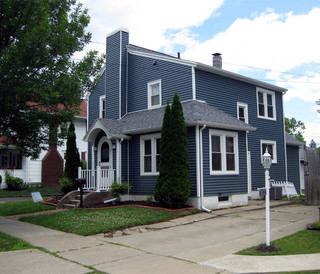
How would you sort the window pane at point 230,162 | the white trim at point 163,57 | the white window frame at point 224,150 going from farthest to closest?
the white trim at point 163,57, the window pane at point 230,162, the white window frame at point 224,150

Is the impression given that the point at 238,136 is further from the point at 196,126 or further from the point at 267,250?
the point at 267,250

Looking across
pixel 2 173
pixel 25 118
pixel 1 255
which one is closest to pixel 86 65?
pixel 25 118

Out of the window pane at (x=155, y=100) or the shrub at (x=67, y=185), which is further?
the shrub at (x=67, y=185)

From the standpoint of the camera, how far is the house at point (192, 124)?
13.9 metres

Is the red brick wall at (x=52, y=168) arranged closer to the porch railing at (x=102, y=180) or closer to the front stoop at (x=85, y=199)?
the porch railing at (x=102, y=180)

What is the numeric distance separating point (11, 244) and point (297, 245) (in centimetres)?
677

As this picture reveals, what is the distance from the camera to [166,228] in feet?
34.3

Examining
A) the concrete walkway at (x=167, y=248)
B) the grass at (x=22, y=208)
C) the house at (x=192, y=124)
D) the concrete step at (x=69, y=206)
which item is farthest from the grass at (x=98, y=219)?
the house at (x=192, y=124)

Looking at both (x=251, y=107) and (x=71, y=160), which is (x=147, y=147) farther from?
(x=251, y=107)

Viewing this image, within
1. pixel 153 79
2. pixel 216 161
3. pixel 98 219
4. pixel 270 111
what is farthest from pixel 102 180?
pixel 270 111

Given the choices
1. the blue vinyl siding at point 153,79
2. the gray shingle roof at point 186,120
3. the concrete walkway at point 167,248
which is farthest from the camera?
the blue vinyl siding at point 153,79

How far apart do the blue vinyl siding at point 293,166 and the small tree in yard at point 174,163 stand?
10.2m

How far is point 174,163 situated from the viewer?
41.6 feet

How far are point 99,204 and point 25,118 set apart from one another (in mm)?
4897
